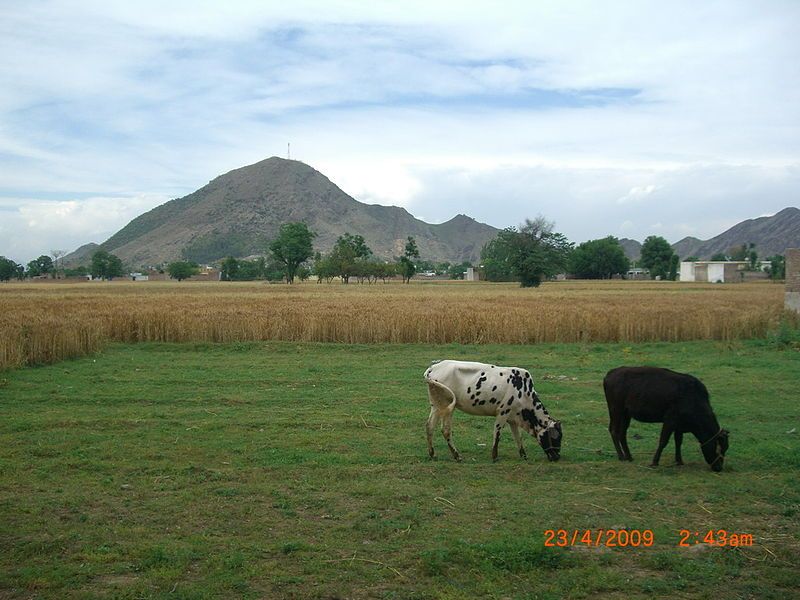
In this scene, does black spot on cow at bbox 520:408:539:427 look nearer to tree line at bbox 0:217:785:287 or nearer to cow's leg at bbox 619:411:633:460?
cow's leg at bbox 619:411:633:460

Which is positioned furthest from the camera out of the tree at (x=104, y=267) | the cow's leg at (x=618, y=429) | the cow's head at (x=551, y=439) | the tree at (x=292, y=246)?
the tree at (x=104, y=267)

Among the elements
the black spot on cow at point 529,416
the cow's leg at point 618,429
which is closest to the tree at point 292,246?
the black spot on cow at point 529,416

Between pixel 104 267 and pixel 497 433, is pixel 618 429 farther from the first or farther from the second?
pixel 104 267

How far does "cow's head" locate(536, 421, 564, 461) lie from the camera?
10.4 m

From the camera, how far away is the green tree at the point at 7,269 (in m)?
138

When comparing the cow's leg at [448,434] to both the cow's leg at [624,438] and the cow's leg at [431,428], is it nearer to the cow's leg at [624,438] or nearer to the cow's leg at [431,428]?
the cow's leg at [431,428]

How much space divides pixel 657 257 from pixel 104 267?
4600 inches

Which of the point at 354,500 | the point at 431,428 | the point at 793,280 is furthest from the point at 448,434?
the point at 793,280

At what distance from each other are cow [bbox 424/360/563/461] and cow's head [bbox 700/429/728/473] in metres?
2.07

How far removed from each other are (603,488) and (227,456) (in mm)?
5652

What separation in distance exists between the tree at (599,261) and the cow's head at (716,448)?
5017 inches

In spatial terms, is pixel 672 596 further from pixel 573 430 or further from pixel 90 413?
pixel 90 413

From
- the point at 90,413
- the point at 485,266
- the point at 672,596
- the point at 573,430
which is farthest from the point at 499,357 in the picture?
the point at 485,266

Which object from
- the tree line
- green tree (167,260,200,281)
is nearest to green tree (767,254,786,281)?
the tree line
